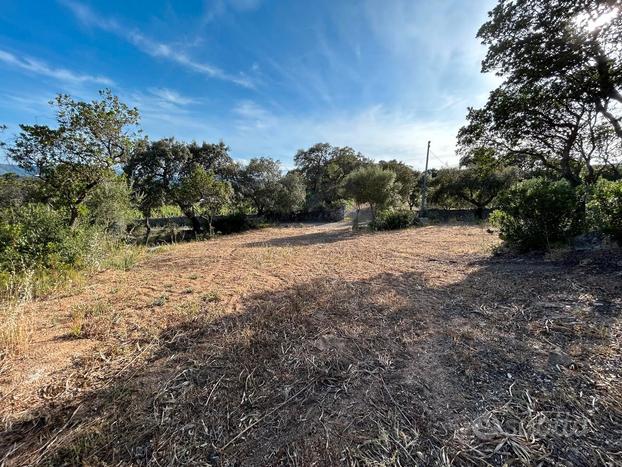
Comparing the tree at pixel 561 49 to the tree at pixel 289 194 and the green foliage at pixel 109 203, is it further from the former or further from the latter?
the tree at pixel 289 194

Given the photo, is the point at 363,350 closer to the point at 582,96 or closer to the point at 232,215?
the point at 582,96

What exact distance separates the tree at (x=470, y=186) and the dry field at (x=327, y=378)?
1632cm

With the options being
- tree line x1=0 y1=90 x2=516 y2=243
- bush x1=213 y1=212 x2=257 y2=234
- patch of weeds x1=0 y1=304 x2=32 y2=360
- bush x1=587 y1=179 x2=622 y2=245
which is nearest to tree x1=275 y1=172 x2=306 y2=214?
tree line x1=0 y1=90 x2=516 y2=243

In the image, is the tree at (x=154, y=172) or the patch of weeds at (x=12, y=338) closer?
the patch of weeds at (x=12, y=338)

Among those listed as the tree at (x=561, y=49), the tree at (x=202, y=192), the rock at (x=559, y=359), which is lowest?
the rock at (x=559, y=359)

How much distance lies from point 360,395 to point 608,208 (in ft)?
17.9

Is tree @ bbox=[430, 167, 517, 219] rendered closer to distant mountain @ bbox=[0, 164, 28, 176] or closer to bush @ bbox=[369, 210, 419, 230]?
bush @ bbox=[369, 210, 419, 230]

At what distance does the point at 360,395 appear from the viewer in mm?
1758

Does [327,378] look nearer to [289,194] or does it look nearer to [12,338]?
[12,338]

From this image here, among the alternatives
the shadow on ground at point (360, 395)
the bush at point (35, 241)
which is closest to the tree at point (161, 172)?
the bush at point (35, 241)

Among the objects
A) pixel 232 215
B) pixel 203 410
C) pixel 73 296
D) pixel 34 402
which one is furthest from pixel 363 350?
pixel 232 215

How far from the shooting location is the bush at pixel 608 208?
4.06 m

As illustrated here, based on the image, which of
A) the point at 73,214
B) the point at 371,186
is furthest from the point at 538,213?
the point at 73,214

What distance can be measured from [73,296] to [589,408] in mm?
5914
